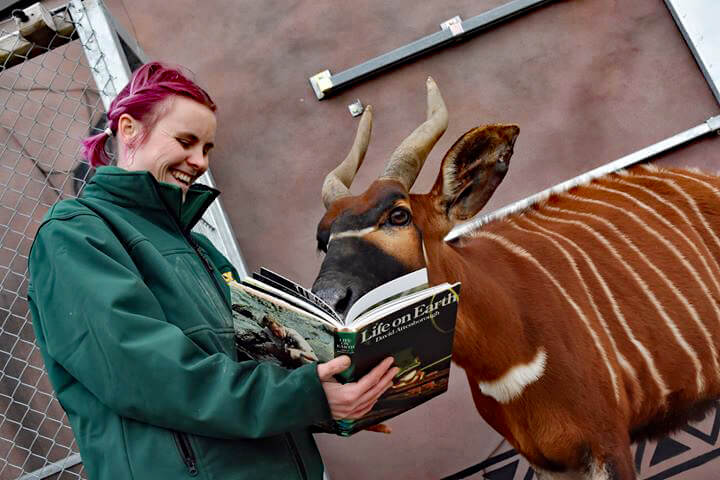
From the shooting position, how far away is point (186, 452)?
1.27m

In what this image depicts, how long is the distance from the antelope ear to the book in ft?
1.94

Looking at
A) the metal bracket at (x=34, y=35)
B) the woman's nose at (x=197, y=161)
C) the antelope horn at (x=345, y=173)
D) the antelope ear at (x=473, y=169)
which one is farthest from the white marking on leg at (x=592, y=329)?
the metal bracket at (x=34, y=35)

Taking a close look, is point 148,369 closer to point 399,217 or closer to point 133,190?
point 133,190

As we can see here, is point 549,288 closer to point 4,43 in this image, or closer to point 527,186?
point 527,186

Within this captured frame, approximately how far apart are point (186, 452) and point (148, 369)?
7.1 inches

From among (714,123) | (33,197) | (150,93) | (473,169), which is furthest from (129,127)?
(714,123)

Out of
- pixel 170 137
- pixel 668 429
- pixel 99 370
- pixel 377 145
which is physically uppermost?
pixel 377 145

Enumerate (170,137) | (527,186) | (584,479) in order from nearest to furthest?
(170,137)
(584,479)
(527,186)

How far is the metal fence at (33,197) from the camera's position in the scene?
10.1 feet

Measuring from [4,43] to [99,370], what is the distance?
6.70ft

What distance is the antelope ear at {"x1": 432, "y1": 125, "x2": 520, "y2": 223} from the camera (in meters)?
1.94

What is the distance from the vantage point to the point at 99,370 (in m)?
1.25

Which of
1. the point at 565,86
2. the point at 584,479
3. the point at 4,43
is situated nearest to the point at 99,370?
the point at 584,479

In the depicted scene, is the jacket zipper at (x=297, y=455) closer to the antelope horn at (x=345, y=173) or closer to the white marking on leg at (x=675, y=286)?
the antelope horn at (x=345, y=173)
